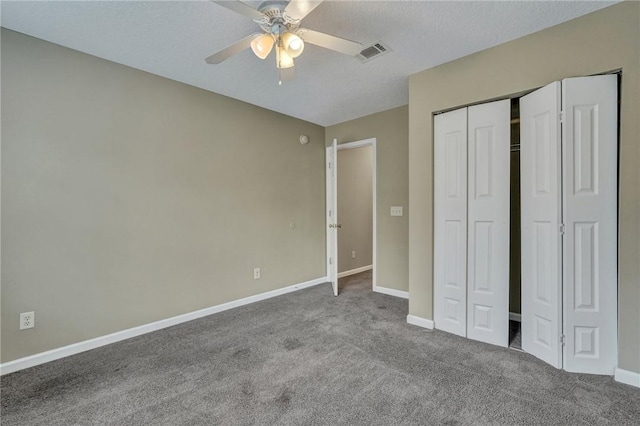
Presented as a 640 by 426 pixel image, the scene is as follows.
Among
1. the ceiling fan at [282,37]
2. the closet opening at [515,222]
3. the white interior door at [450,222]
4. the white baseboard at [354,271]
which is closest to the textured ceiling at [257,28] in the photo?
the ceiling fan at [282,37]

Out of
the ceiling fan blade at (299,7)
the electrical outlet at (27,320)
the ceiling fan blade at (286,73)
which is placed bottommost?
the electrical outlet at (27,320)

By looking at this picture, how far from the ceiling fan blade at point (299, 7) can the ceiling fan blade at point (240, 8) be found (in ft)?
0.60

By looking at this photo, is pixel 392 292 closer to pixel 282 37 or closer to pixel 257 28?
pixel 282 37

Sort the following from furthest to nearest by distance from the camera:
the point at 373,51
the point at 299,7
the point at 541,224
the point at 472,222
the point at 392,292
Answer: the point at 392,292 < the point at 472,222 < the point at 373,51 < the point at 541,224 < the point at 299,7

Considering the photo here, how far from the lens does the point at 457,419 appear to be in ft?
5.16

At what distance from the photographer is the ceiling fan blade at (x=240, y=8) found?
4.72ft

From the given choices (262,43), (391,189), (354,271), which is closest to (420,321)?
(391,189)

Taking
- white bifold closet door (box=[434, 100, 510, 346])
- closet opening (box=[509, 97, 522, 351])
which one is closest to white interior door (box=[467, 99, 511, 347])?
white bifold closet door (box=[434, 100, 510, 346])

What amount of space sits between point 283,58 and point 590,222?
2.41m

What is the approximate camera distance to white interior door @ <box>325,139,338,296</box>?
12.9 ft

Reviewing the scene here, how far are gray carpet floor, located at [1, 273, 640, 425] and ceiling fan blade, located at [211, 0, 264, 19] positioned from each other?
2.27 metres

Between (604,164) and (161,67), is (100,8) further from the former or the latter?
(604,164)

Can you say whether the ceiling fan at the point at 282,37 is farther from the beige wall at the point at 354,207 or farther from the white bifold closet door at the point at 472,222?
the beige wall at the point at 354,207

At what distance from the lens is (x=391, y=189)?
153 inches
